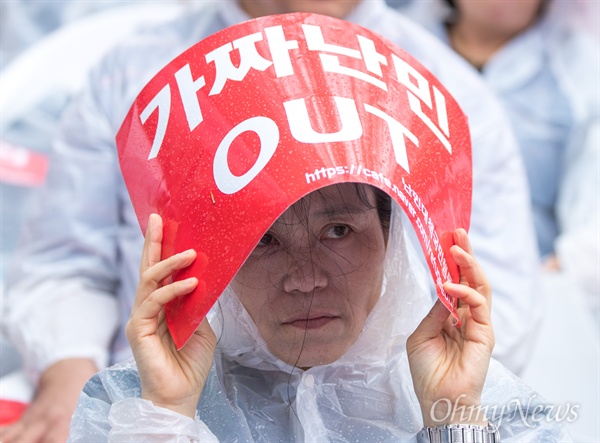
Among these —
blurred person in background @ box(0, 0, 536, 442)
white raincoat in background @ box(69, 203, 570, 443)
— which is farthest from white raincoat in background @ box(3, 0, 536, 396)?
white raincoat in background @ box(69, 203, 570, 443)

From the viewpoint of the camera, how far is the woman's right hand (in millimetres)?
923

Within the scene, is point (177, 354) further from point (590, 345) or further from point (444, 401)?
point (590, 345)

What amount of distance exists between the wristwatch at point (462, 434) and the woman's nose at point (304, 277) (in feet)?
0.61

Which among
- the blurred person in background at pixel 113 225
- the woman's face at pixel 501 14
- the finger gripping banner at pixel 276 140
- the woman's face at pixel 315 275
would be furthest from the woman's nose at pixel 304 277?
the woman's face at pixel 501 14

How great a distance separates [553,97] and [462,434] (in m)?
1.21

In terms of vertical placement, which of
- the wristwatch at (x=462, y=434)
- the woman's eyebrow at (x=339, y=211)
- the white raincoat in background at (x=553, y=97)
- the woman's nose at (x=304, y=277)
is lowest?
the wristwatch at (x=462, y=434)

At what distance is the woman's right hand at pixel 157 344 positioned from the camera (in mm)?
923

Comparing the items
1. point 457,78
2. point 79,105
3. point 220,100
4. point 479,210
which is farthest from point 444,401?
point 79,105

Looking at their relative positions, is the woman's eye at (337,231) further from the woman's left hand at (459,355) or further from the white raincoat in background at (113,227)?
the white raincoat in background at (113,227)

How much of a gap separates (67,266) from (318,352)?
0.67 metres

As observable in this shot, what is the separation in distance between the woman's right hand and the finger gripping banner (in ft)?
0.06

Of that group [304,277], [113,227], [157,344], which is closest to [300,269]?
[304,277]

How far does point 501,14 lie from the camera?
1.97 m

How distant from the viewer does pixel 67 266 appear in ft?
5.13
